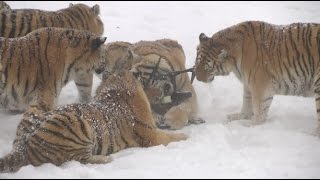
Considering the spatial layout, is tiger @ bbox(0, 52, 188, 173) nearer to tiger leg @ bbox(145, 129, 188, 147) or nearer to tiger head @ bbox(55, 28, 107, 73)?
tiger leg @ bbox(145, 129, 188, 147)

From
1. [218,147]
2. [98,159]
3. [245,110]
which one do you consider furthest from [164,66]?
[98,159]

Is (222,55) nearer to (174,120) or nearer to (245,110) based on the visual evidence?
(245,110)

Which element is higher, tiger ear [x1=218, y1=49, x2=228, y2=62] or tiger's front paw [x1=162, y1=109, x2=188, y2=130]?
tiger ear [x1=218, y1=49, x2=228, y2=62]

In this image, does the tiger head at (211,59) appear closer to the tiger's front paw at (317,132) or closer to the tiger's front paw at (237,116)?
the tiger's front paw at (237,116)

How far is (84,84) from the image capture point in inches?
233

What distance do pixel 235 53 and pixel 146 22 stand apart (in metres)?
4.42

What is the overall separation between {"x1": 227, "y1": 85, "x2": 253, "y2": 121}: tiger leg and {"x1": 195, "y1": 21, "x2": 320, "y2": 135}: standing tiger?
0.28 m

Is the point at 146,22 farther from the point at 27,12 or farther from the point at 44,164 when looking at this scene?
the point at 44,164

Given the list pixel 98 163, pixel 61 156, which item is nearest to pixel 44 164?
pixel 61 156

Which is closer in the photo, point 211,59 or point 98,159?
point 98,159

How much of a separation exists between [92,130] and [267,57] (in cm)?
221

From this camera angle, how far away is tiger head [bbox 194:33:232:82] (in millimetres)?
5625

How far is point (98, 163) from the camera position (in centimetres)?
421

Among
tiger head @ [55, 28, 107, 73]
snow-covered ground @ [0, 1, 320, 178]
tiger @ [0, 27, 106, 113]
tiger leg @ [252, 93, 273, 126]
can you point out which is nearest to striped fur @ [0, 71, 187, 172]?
snow-covered ground @ [0, 1, 320, 178]
